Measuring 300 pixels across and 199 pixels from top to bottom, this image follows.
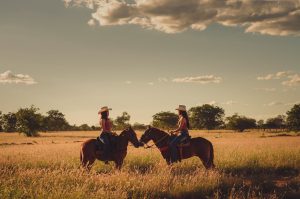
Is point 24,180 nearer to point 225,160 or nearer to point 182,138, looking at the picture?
point 182,138

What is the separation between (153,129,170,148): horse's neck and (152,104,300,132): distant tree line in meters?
62.7

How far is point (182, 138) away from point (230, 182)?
10.7 feet

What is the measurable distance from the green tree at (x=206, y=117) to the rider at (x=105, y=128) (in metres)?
127

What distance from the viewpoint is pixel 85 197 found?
28.7 ft

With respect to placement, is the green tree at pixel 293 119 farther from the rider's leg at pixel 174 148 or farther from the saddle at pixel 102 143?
the saddle at pixel 102 143

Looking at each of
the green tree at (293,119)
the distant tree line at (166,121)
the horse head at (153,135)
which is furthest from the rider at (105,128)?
the green tree at (293,119)

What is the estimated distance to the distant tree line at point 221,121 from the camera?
8506 centimetres

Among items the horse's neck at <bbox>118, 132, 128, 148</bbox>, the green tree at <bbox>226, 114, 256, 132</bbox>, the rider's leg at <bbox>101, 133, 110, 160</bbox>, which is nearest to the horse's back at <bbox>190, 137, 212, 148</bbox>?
the horse's neck at <bbox>118, 132, 128, 148</bbox>

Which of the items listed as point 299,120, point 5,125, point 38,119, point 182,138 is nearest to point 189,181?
point 182,138

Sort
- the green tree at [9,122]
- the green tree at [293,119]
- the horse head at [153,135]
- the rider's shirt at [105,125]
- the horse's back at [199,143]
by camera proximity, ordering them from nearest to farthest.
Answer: the rider's shirt at [105,125] → the horse's back at [199,143] → the horse head at [153,135] → the green tree at [293,119] → the green tree at [9,122]

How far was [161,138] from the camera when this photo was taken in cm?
1529

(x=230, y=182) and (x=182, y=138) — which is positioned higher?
(x=182, y=138)

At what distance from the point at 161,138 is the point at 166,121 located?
110541 millimetres

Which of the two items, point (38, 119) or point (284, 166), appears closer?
point (284, 166)
